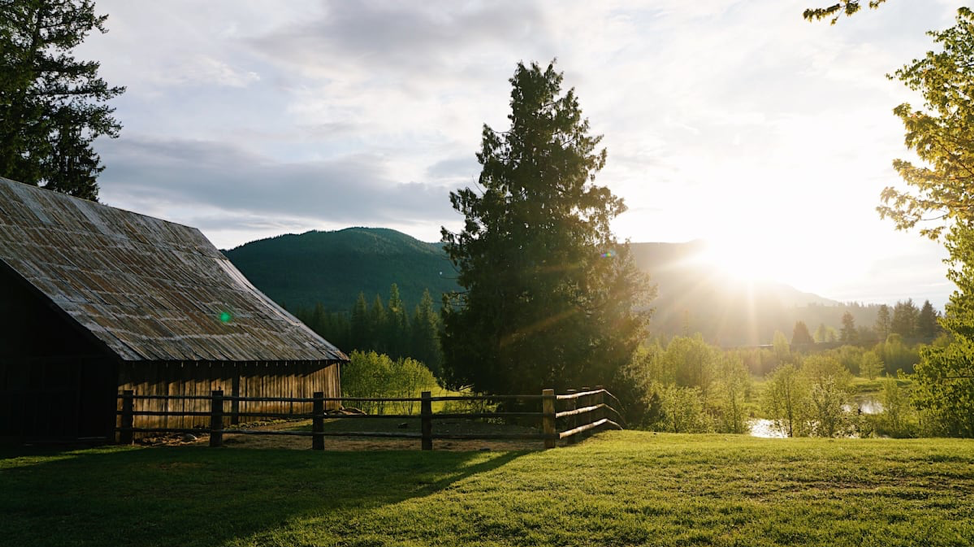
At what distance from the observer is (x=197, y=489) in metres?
11.2

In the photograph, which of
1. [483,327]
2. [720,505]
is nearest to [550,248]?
[483,327]

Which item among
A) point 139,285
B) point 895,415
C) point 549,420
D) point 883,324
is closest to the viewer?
point 549,420

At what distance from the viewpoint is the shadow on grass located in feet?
28.9

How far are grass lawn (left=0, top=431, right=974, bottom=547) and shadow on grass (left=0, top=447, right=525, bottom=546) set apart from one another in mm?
41

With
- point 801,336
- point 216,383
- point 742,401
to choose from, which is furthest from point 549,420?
point 801,336

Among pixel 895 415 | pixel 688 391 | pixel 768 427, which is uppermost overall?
pixel 688 391

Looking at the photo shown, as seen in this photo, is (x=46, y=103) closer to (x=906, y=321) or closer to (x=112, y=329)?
(x=112, y=329)

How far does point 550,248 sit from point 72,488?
62.4ft

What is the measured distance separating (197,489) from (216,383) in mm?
11906

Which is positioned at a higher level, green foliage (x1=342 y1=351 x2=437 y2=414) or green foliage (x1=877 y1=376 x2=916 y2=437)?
green foliage (x1=342 y1=351 x2=437 y2=414)

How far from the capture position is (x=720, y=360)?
268 feet

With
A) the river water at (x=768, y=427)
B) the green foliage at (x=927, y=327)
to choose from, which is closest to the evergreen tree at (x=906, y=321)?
the green foliage at (x=927, y=327)

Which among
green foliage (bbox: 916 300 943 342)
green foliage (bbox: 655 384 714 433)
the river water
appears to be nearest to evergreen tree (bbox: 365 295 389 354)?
the river water

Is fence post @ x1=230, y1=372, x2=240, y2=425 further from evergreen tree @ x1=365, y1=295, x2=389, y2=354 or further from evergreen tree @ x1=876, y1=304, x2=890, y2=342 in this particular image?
evergreen tree @ x1=876, y1=304, x2=890, y2=342
